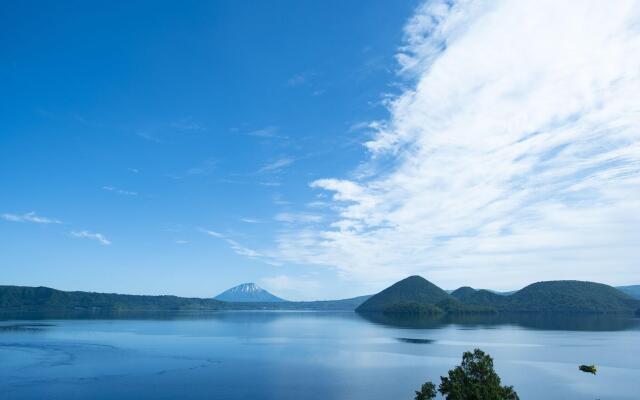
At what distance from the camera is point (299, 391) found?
295ft

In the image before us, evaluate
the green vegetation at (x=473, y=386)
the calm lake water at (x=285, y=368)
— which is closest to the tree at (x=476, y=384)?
the green vegetation at (x=473, y=386)

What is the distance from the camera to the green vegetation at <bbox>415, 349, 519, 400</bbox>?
169 ft

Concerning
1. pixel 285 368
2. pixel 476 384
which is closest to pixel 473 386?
pixel 476 384

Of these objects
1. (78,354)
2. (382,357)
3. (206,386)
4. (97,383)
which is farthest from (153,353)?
(382,357)

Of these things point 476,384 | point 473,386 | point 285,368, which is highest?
point 476,384

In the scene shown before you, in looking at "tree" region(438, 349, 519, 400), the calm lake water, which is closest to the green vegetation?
"tree" region(438, 349, 519, 400)

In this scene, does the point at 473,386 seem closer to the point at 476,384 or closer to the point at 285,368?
the point at 476,384

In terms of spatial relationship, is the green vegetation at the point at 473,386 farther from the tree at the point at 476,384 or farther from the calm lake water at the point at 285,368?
the calm lake water at the point at 285,368

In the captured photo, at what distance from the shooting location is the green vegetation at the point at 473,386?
5150cm

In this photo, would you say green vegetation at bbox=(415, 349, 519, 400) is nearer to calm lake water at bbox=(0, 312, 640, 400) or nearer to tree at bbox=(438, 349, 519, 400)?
tree at bbox=(438, 349, 519, 400)

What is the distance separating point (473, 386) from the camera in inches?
2064

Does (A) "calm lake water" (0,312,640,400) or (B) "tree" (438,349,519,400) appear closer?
(B) "tree" (438,349,519,400)

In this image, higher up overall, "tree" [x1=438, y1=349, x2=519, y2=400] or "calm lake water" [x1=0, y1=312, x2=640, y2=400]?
"tree" [x1=438, y1=349, x2=519, y2=400]

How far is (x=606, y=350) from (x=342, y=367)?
107060mm
